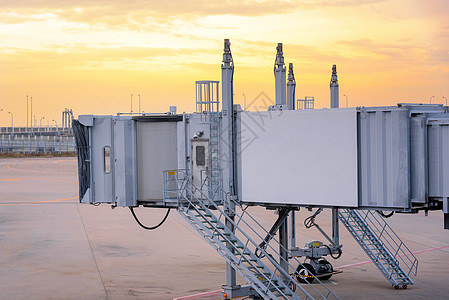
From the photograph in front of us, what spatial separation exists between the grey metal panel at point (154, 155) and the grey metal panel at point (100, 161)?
4.33ft

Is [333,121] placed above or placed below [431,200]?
above

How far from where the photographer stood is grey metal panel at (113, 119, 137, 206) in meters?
29.3

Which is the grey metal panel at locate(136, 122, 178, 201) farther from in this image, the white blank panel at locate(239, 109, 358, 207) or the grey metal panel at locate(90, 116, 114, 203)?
the white blank panel at locate(239, 109, 358, 207)

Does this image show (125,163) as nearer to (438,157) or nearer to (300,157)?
(300,157)

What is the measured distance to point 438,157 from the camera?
928 inches

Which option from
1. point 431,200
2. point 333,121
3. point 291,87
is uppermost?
point 291,87

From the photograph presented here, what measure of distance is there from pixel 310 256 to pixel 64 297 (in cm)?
1285

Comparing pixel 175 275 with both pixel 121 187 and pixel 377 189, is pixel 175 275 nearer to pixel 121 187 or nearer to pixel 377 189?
pixel 121 187

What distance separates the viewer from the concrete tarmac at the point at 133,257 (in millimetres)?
33438

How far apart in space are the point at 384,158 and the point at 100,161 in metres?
12.8

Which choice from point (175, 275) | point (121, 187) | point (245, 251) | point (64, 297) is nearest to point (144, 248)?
point (175, 275)

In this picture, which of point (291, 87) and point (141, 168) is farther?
point (291, 87)

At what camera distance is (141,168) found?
97.3 feet

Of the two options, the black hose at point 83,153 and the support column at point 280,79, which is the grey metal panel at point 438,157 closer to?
the support column at point 280,79
